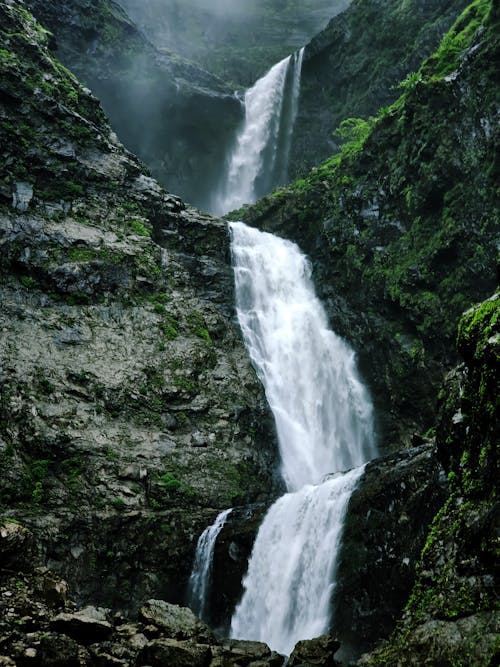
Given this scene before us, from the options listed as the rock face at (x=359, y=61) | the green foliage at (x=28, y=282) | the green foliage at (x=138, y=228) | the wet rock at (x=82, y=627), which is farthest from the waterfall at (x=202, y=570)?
the rock face at (x=359, y=61)

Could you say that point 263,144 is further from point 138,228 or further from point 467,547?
point 467,547

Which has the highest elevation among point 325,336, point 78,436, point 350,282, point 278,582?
point 350,282

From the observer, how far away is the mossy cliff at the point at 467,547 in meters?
6.61

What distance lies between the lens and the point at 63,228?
22.1m

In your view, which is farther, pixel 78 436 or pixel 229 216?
pixel 229 216

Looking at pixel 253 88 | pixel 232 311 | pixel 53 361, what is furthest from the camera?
pixel 253 88

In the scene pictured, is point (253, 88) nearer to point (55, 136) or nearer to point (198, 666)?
point (55, 136)

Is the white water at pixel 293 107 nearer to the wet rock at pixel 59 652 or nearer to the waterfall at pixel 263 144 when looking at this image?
the waterfall at pixel 263 144

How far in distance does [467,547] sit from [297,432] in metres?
13.6

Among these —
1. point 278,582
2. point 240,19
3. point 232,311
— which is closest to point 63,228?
point 232,311

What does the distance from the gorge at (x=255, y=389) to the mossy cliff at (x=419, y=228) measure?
0.34ft

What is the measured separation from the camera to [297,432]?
21.2 metres

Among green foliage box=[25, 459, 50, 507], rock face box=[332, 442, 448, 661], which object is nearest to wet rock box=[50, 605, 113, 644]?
rock face box=[332, 442, 448, 661]

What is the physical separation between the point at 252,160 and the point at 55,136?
1821 cm
